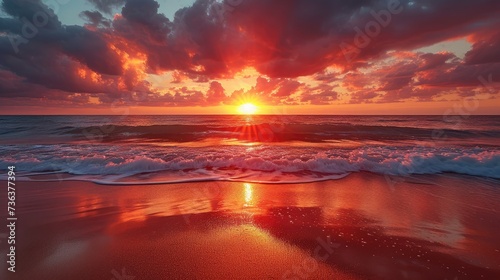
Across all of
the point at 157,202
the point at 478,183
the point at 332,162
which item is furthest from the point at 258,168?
the point at 478,183

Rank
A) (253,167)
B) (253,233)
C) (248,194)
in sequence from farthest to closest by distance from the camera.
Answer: (253,167) → (248,194) → (253,233)

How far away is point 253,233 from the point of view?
4141 mm

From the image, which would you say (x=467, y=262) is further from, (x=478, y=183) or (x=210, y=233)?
(x=478, y=183)

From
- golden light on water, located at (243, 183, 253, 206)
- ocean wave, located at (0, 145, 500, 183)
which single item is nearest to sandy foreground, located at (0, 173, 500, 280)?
golden light on water, located at (243, 183, 253, 206)

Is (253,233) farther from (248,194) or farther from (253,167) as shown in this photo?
(253,167)

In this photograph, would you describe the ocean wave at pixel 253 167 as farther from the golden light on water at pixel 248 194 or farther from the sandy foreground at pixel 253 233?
the sandy foreground at pixel 253 233

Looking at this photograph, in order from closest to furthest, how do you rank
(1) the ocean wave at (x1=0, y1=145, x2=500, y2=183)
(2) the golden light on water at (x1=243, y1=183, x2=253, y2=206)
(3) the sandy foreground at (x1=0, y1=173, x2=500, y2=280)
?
(3) the sandy foreground at (x1=0, y1=173, x2=500, y2=280)
(2) the golden light on water at (x1=243, y1=183, x2=253, y2=206)
(1) the ocean wave at (x1=0, y1=145, x2=500, y2=183)

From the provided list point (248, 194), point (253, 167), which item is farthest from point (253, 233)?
point (253, 167)

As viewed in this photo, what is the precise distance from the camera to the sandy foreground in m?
3.19

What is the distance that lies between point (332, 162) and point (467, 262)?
602 cm

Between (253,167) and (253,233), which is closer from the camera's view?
(253,233)

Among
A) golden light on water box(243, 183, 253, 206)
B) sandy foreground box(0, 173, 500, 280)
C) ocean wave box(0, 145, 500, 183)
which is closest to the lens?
sandy foreground box(0, 173, 500, 280)

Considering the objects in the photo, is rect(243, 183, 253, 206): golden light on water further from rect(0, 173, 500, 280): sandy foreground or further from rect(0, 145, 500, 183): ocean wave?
rect(0, 145, 500, 183): ocean wave

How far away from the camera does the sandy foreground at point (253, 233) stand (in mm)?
3186
